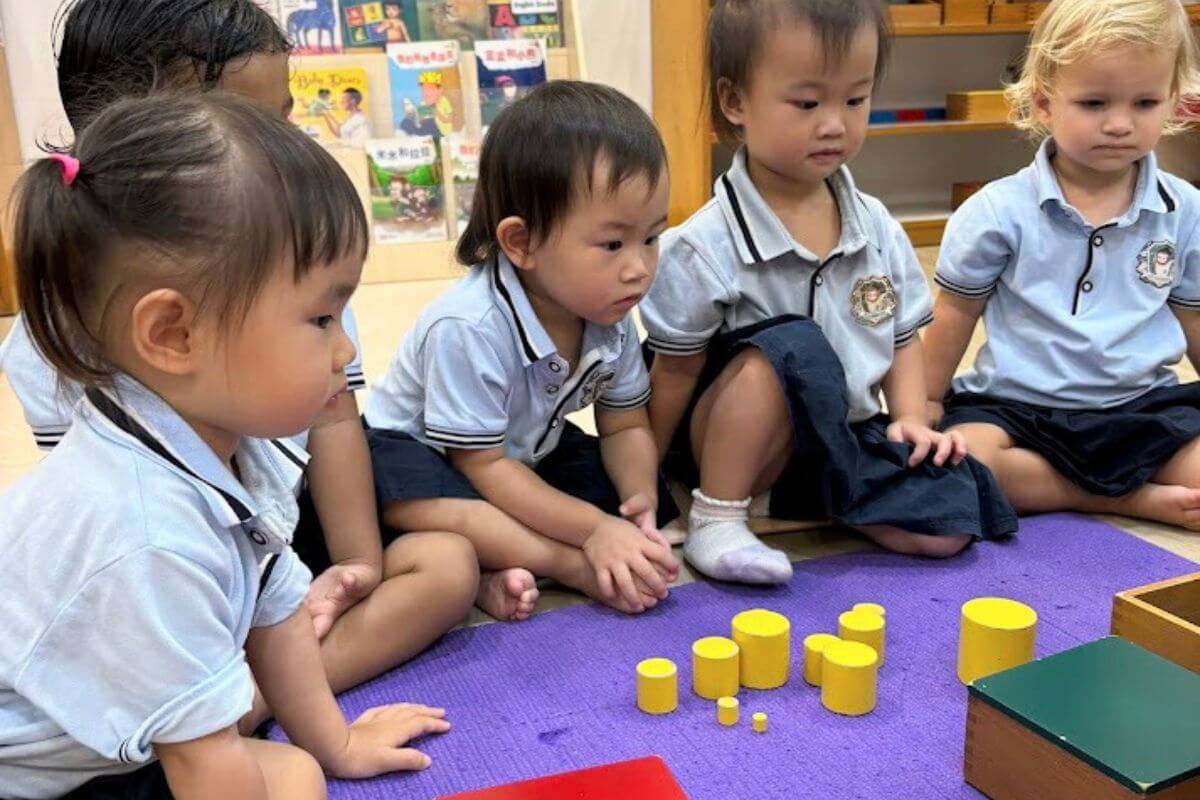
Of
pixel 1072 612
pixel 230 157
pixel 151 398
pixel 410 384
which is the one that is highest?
pixel 230 157

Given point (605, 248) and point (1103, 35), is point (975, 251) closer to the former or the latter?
point (1103, 35)

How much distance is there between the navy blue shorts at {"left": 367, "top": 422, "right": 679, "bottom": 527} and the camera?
1055mm

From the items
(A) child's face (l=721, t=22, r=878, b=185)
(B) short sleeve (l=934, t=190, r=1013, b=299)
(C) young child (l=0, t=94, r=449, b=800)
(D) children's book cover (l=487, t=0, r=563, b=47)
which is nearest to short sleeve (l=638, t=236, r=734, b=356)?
(A) child's face (l=721, t=22, r=878, b=185)

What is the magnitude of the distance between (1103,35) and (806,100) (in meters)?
0.37

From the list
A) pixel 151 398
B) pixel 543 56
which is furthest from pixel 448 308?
pixel 543 56

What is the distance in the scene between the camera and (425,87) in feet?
9.20

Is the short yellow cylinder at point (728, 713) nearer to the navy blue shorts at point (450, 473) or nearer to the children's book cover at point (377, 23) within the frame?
the navy blue shorts at point (450, 473)

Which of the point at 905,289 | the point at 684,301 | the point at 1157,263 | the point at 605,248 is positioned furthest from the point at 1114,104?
the point at 605,248

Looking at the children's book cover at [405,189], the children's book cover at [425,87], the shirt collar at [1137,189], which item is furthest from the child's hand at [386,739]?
the children's book cover at [425,87]

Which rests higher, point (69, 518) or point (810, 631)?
point (69, 518)

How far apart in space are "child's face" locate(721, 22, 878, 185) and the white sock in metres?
0.37

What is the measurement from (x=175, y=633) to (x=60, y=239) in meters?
0.21

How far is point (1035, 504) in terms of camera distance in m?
1.28

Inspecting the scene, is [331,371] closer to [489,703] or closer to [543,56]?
[489,703]
